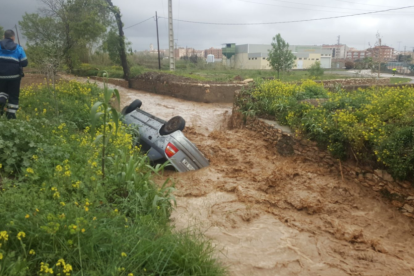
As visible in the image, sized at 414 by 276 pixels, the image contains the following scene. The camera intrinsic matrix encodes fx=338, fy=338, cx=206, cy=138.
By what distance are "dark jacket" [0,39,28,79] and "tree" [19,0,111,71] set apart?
1204 cm

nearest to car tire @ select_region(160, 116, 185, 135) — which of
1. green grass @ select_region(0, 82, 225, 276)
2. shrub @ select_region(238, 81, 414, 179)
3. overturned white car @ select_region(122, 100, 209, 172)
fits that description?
overturned white car @ select_region(122, 100, 209, 172)

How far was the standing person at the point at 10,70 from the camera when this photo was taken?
654 centimetres

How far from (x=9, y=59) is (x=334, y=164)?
6698mm

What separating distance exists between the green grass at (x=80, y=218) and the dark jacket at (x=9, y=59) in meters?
2.37

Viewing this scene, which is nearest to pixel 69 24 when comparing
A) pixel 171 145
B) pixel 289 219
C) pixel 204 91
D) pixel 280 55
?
pixel 204 91

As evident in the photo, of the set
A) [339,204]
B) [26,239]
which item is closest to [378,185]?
[339,204]

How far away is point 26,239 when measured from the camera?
106 inches

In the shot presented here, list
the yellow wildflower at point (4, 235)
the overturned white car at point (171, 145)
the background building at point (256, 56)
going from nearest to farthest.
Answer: the yellow wildflower at point (4, 235) < the overturned white car at point (171, 145) < the background building at point (256, 56)

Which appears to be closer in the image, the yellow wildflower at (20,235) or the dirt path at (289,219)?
the yellow wildflower at (20,235)

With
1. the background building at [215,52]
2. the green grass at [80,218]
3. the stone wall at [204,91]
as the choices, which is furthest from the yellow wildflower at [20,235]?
the background building at [215,52]

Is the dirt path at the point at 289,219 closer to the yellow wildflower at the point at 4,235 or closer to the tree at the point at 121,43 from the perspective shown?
the yellow wildflower at the point at 4,235

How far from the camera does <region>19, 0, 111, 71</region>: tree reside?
59.2 ft

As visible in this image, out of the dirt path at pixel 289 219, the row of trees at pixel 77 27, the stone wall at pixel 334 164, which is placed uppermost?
the row of trees at pixel 77 27

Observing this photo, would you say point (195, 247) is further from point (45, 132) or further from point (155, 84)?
point (155, 84)
